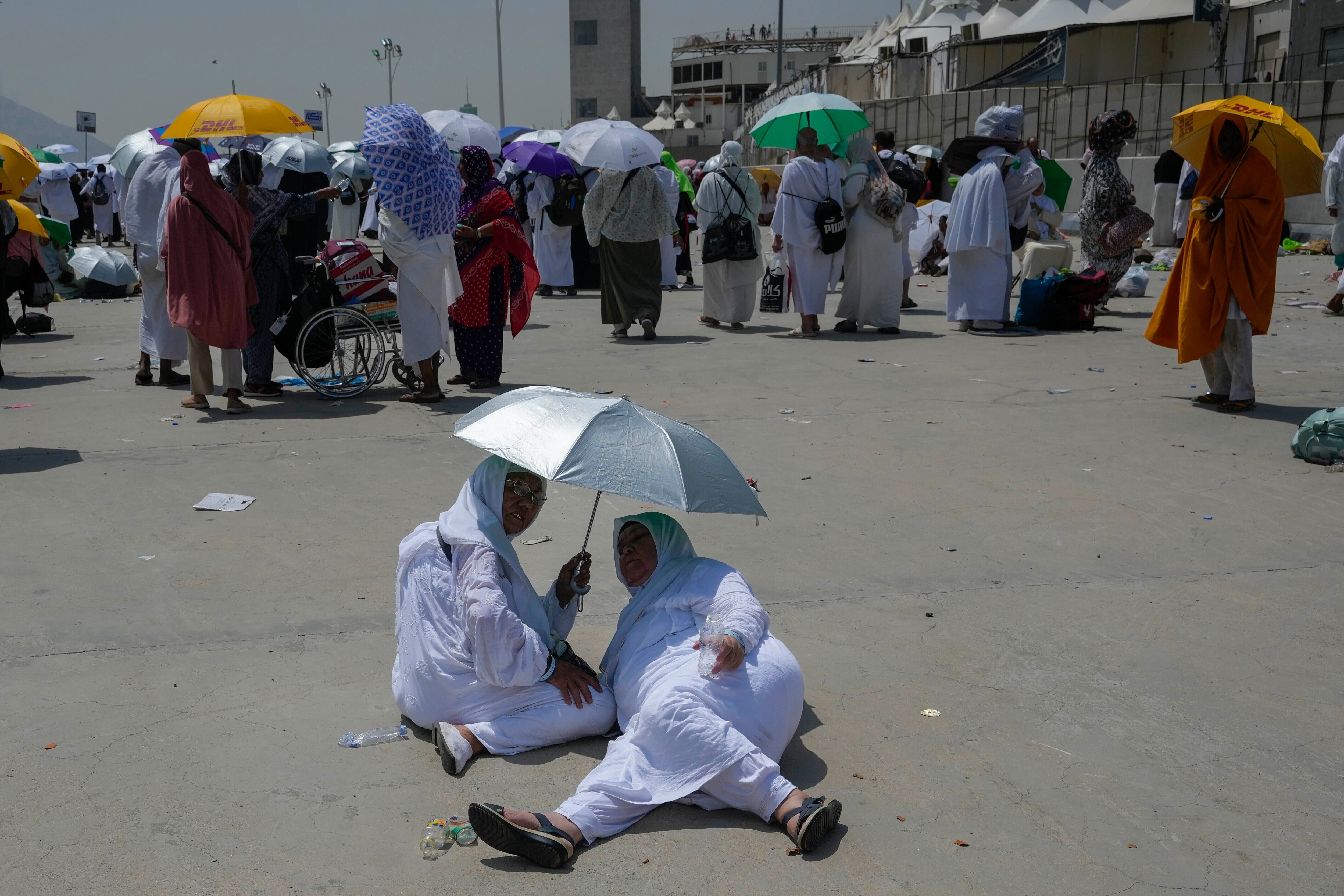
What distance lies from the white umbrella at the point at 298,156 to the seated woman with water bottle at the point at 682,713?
14.0 meters

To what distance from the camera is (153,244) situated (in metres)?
8.70

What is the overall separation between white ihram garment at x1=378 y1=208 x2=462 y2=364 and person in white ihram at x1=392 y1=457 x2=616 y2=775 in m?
4.81

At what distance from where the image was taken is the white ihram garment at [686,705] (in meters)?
2.96

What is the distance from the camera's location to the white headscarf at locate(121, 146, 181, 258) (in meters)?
8.52

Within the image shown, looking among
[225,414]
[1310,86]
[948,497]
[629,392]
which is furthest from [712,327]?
[1310,86]

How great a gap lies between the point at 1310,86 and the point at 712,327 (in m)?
17.5

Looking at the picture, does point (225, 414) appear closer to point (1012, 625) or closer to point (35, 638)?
point (35, 638)

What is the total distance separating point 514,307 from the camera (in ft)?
29.1

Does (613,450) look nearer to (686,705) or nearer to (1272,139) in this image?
(686,705)

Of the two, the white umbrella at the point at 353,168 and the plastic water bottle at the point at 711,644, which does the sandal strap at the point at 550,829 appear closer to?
the plastic water bottle at the point at 711,644

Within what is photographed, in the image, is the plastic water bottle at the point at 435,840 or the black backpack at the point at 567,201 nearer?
the plastic water bottle at the point at 435,840

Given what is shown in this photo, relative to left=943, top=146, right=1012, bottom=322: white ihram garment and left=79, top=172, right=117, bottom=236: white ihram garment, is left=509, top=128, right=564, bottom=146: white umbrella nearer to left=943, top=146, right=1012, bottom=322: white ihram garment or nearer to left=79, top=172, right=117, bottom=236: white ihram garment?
left=943, top=146, right=1012, bottom=322: white ihram garment

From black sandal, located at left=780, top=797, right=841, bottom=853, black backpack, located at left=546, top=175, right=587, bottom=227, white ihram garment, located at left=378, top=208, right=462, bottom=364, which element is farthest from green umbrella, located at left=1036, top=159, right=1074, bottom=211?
black sandal, located at left=780, top=797, right=841, bottom=853

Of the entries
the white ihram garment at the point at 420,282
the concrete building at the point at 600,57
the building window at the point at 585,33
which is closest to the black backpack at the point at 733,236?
the white ihram garment at the point at 420,282
